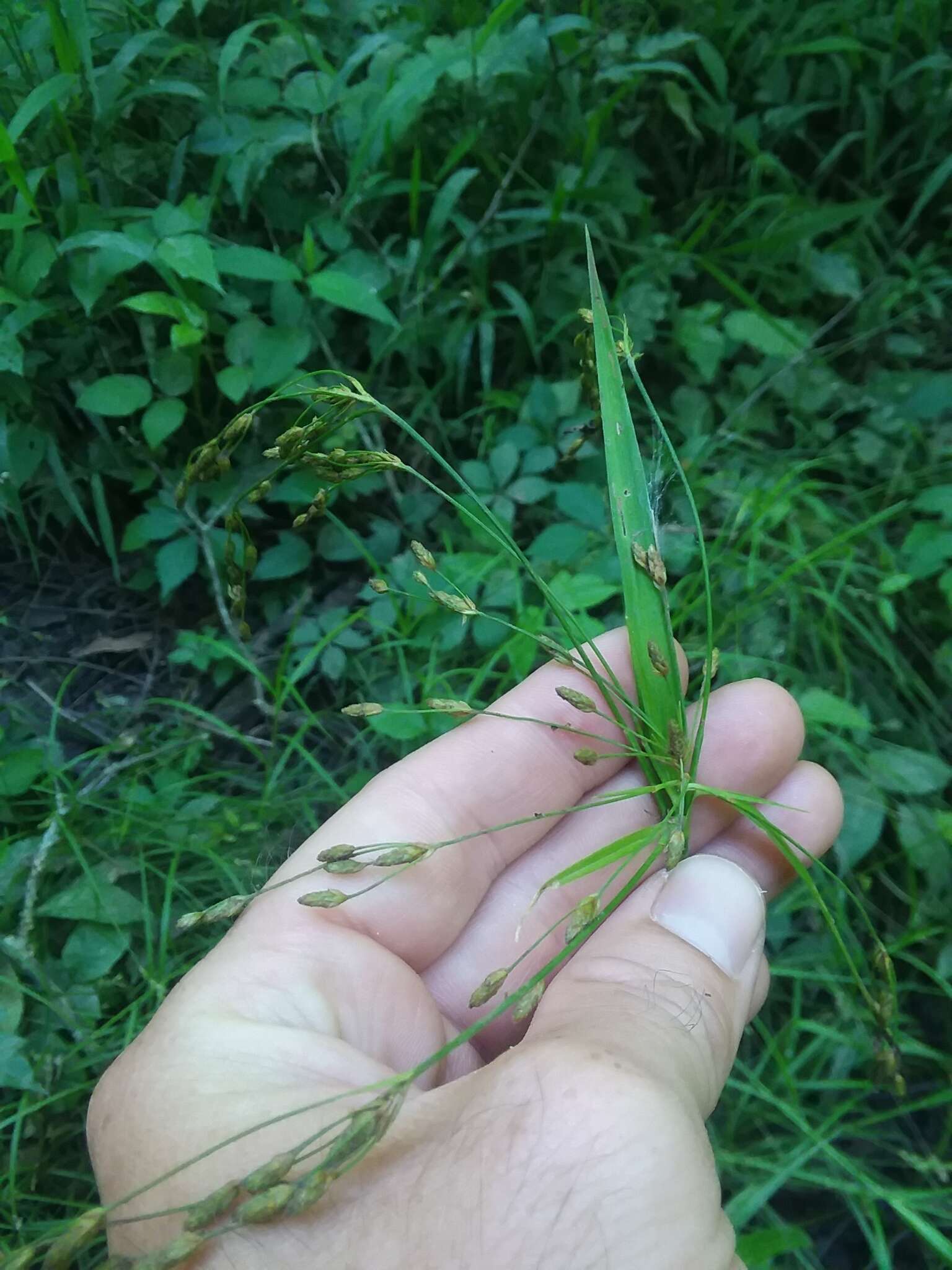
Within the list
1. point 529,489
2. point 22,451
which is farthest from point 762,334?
point 22,451

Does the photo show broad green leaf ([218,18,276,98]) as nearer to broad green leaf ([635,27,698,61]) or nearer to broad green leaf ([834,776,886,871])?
broad green leaf ([635,27,698,61])

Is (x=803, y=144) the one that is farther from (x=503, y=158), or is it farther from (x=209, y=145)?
(x=209, y=145)

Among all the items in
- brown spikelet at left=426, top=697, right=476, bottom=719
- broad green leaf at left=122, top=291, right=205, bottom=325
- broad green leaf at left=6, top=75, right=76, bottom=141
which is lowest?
brown spikelet at left=426, top=697, right=476, bottom=719

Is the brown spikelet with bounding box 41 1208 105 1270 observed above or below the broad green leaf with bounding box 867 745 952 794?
above

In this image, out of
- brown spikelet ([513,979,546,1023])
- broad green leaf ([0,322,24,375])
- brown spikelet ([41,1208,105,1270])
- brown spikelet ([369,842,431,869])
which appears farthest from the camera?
broad green leaf ([0,322,24,375])

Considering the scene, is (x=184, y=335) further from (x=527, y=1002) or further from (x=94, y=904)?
(x=527, y=1002)

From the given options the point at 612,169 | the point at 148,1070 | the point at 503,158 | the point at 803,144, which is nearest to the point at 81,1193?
the point at 148,1070

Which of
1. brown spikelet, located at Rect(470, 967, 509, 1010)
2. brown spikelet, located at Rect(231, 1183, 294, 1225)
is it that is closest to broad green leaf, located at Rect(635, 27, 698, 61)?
brown spikelet, located at Rect(470, 967, 509, 1010)
